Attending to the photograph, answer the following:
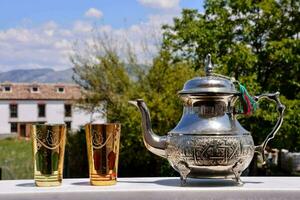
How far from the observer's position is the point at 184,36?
1205 centimetres

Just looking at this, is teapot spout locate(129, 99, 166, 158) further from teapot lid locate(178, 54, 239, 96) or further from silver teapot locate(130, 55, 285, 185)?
teapot lid locate(178, 54, 239, 96)

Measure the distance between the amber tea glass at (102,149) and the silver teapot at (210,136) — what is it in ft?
0.82

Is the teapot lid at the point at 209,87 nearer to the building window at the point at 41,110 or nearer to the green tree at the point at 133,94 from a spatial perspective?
the green tree at the point at 133,94

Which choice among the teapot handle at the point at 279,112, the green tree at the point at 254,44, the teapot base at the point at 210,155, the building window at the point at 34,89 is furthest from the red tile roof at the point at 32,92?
the teapot base at the point at 210,155

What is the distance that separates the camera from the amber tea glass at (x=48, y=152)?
238cm

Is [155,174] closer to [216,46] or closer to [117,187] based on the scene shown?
[216,46]

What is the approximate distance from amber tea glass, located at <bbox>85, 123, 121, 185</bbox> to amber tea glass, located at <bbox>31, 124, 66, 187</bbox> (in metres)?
0.12

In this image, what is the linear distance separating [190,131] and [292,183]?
51cm

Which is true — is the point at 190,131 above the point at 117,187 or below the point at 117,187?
above

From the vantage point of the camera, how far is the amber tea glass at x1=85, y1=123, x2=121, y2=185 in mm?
2406

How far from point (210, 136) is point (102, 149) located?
439mm

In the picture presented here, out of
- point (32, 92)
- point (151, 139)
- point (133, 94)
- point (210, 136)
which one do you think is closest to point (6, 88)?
point (32, 92)

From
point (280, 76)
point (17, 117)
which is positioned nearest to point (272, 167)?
point (280, 76)

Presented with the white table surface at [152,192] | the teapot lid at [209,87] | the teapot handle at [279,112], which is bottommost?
the white table surface at [152,192]
